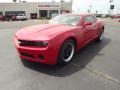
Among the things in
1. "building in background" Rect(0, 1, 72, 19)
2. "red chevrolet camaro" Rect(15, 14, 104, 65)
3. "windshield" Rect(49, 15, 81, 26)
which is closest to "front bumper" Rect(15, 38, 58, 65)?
"red chevrolet camaro" Rect(15, 14, 104, 65)

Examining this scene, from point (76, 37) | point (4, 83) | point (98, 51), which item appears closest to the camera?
point (4, 83)

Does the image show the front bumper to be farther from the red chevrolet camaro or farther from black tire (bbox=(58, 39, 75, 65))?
black tire (bbox=(58, 39, 75, 65))

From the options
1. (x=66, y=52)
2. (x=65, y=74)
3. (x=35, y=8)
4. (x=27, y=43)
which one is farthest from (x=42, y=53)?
(x=35, y=8)

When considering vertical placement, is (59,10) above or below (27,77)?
above

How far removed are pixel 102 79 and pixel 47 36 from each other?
1.61 m

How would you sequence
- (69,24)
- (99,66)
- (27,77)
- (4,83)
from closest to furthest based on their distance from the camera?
(4,83) → (27,77) → (99,66) → (69,24)

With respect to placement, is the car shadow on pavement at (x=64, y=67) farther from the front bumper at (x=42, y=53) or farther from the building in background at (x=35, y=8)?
the building in background at (x=35, y=8)

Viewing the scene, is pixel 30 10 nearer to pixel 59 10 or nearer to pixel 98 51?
pixel 59 10

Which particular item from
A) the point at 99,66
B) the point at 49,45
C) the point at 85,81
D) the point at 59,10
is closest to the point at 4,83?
the point at 49,45

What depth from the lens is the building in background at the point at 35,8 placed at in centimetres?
5175

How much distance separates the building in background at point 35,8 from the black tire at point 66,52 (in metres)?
47.7

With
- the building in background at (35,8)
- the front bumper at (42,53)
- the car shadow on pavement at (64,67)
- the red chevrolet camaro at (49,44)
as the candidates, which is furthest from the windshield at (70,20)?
the building in background at (35,8)

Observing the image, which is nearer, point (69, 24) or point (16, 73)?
point (16, 73)

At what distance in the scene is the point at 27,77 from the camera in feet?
11.8
